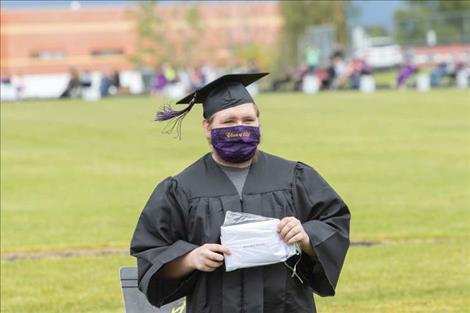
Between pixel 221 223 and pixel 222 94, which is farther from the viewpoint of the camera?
pixel 222 94

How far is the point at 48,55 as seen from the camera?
97.9 metres

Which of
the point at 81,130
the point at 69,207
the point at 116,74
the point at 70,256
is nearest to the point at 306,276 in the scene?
the point at 70,256

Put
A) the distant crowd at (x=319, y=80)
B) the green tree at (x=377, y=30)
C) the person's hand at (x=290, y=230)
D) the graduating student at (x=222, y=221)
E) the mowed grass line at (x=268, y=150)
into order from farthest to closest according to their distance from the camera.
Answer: the green tree at (x=377, y=30), the distant crowd at (x=319, y=80), the mowed grass line at (x=268, y=150), the graduating student at (x=222, y=221), the person's hand at (x=290, y=230)

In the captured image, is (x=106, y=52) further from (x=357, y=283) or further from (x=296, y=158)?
(x=357, y=283)

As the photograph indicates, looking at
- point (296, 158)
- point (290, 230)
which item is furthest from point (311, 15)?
point (290, 230)

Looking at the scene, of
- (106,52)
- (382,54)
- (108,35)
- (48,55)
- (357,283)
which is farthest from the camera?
(108,35)

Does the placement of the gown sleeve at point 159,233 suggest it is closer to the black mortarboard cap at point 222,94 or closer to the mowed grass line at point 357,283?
the black mortarboard cap at point 222,94

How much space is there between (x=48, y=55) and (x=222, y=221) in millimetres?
94552

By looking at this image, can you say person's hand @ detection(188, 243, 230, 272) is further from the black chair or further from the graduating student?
the black chair

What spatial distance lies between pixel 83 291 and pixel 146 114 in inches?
1132

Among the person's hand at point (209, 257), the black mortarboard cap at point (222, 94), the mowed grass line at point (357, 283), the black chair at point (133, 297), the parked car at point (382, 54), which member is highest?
the black mortarboard cap at point (222, 94)

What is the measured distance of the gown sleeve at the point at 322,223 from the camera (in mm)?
5086

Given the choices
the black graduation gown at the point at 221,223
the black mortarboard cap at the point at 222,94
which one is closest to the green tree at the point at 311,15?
the black mortarboard cap at the point at 222,94

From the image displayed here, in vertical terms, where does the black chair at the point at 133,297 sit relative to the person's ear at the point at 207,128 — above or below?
below
